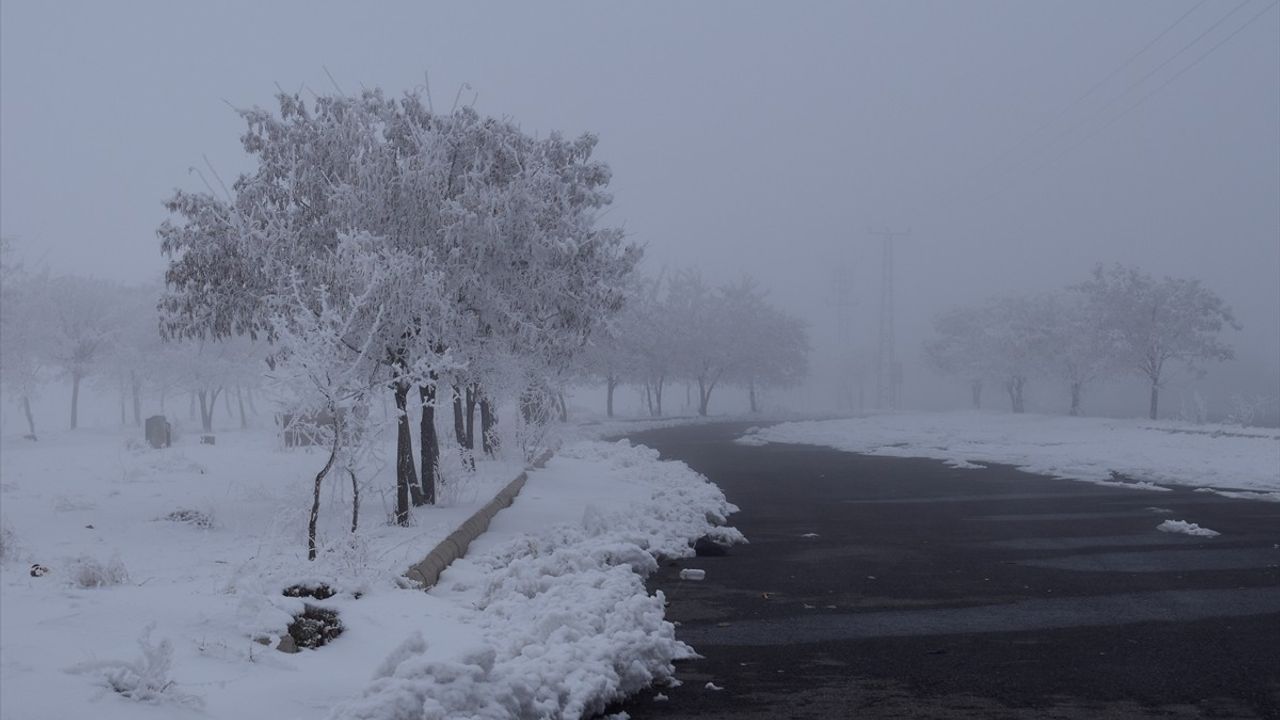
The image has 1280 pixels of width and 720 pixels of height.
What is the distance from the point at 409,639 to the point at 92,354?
182 feet

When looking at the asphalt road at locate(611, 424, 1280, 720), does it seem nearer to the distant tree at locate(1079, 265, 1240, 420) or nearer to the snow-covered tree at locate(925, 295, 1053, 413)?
the distant tree at locate(1079, 265, 1240, 420)

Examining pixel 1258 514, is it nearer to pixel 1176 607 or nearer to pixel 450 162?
pixel 1176 607

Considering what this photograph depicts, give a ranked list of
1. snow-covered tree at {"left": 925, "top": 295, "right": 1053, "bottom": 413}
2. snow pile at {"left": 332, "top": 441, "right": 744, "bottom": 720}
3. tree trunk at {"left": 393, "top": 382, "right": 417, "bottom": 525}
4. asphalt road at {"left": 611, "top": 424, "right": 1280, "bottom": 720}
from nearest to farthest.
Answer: snow pile at {"left": 332, "top": 441, "right": 744, "bottom": 720} → asphalt road at {"left": 611, "top": 424, "right": 1280, "bottom": 720} → tree trunk at {"left": 393, "top": 382, "right": 417, "bottom": 525} → snow-covered tree at {"left": 925, "top": 295, "right": 1053, "bottom": 413}

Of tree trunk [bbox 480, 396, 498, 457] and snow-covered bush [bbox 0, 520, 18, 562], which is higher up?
tree trunk [bbox 480, 396, 498, 457]

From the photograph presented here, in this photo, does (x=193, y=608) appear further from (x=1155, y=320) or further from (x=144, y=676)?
(x=1155, y=320)

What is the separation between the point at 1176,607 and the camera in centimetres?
869

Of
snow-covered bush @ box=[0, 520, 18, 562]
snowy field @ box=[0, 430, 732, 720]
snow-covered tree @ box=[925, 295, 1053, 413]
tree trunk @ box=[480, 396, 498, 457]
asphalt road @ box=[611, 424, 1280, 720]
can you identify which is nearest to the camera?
snowy field @ box=[0, 430, 732, 720]

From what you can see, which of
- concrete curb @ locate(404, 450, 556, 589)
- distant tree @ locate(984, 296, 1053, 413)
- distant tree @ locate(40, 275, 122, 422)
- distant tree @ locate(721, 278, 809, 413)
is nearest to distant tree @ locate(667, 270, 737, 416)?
distant tree @ locate(721, 278, 809, 413)

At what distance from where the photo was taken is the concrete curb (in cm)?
893

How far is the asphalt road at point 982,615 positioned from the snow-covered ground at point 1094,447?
272 inches

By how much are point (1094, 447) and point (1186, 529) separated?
22.5 meters

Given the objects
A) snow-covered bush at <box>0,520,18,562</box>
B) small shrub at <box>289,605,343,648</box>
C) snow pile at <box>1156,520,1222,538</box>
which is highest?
small shrub at <box>289,605,343,648</box>

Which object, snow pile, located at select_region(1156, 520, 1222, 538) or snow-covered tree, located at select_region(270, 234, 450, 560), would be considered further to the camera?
snow pile, located at select_region(1156, 520, 1222, 538)

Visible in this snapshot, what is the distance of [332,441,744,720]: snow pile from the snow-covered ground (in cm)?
1251
